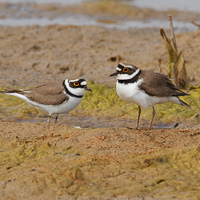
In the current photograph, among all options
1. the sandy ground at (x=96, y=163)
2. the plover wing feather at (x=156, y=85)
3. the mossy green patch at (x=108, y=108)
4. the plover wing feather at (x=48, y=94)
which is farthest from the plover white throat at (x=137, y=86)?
the mossy green patch at (x=108, y=108)

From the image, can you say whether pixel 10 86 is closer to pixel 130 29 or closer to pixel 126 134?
pixel 126 134

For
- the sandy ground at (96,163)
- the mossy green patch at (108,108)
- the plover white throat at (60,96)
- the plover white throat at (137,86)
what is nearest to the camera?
the sandy ground at (96,163)

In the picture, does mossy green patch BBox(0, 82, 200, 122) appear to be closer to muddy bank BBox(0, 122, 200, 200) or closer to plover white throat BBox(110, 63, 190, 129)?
plover white throat BBox(110, 63, 190, 129)

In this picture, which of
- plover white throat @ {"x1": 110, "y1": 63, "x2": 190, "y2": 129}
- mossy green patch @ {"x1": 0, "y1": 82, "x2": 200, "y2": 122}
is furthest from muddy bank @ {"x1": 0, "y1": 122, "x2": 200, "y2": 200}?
mossy green patch @ {"x1": 0, "y1": 82, "x2": 200, "y2": 122}

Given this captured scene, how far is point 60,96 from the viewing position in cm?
704

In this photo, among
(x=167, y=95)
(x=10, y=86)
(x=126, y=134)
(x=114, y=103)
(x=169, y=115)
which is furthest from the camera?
(x=10, y=86)

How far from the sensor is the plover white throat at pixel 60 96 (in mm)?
7027

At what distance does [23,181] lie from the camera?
4707 mm

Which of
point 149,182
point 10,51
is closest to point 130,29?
point 10,51

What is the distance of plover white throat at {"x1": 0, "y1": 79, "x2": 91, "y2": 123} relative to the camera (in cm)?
703

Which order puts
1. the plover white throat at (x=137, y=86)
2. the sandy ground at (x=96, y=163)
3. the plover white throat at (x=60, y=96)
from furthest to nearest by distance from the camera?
the plover white throat at (x=60, y=96) < the plover white throat at (x=137, y=86) < the sandy ground at (x=96, y=163)

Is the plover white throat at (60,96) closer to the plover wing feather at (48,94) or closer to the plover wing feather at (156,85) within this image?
the plover wing feather at (48,94)

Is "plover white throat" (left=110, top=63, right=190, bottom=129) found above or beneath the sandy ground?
above

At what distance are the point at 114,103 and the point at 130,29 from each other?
6.86m
